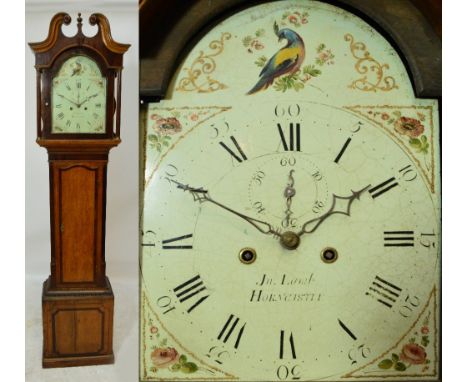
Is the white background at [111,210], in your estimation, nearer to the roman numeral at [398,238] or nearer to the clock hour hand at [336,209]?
the clock hour hand at [336,209]

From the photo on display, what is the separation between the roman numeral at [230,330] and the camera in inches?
52.8

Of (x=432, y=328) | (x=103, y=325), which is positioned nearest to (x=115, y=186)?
(x=103, y=325)

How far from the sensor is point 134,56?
135cm

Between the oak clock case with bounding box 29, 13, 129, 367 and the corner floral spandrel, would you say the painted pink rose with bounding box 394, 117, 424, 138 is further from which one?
the oak clock case with bounding box 29, 13, 129, 367

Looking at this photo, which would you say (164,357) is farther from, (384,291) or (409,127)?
(409,127)

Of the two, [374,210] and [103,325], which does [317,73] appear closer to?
[374,210]

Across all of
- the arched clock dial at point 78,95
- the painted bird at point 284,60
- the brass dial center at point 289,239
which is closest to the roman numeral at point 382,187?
the brass dial center at point 289,239

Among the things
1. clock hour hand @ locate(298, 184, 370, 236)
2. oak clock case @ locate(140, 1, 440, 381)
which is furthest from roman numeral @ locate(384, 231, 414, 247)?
clock hour hand @ locate(298, 184, 370, 236)

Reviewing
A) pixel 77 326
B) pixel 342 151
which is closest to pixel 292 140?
pixel 342 151

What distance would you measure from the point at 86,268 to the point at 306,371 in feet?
2.06

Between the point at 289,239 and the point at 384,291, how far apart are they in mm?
271

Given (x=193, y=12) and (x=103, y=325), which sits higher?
(x=193, y=12)

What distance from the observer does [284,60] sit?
136 cm

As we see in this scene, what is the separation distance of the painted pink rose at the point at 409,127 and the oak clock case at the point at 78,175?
0.69 metres
